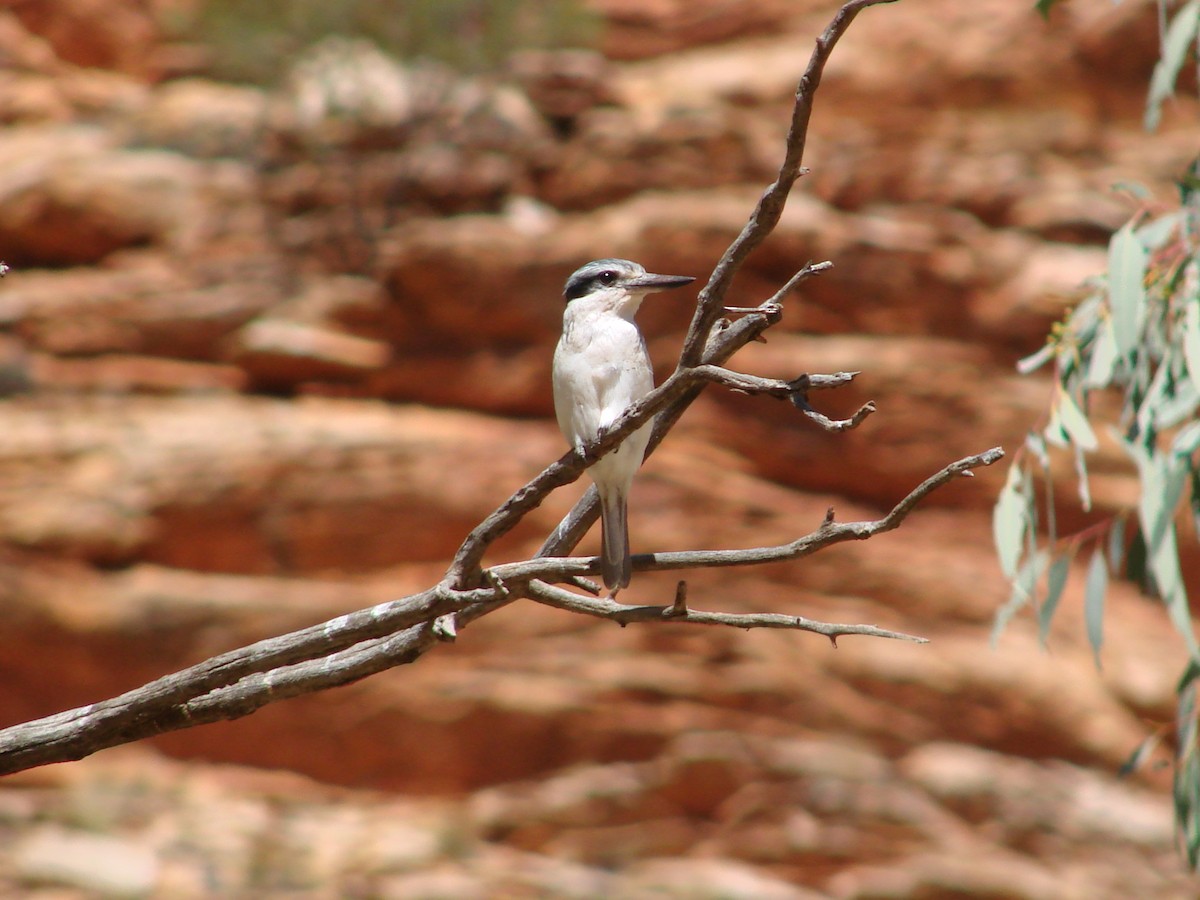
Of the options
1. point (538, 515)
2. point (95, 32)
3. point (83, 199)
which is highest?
point (95, 32)

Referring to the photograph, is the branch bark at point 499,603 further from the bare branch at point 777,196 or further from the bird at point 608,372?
the bird at point 608,372

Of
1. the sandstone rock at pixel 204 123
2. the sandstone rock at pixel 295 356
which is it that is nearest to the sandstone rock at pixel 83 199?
the sandstone rock at pixel 204 123

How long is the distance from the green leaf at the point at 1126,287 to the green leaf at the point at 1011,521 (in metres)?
0.46

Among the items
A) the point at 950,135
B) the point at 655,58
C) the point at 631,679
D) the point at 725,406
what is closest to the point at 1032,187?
the point at 950,135

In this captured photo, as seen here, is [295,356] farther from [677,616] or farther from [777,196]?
[777,196]

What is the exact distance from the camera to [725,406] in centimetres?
664

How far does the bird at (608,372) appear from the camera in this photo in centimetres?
257

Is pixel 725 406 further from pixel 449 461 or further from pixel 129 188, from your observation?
pixel 129 188

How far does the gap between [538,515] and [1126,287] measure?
146 inches

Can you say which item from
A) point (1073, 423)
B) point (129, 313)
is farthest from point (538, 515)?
point (1073, 423)

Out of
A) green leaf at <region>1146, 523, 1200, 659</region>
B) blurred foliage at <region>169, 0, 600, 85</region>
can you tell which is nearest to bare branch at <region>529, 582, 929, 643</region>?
green leaf at <region>1146, 523, 1200, 659</region>

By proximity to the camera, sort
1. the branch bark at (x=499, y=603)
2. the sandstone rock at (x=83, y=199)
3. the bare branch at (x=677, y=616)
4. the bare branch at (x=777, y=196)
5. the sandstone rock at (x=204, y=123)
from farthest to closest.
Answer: the sandstone rock at (x=204, y=123)
the sandstone rock at (x=83, y=199)
the bare branch at (x=677, y=616)
the branch bark at (x=499, y=603)
the bare branch at (x=777, y=196)

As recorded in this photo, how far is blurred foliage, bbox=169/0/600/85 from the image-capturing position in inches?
319

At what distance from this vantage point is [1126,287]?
3.04 meters
